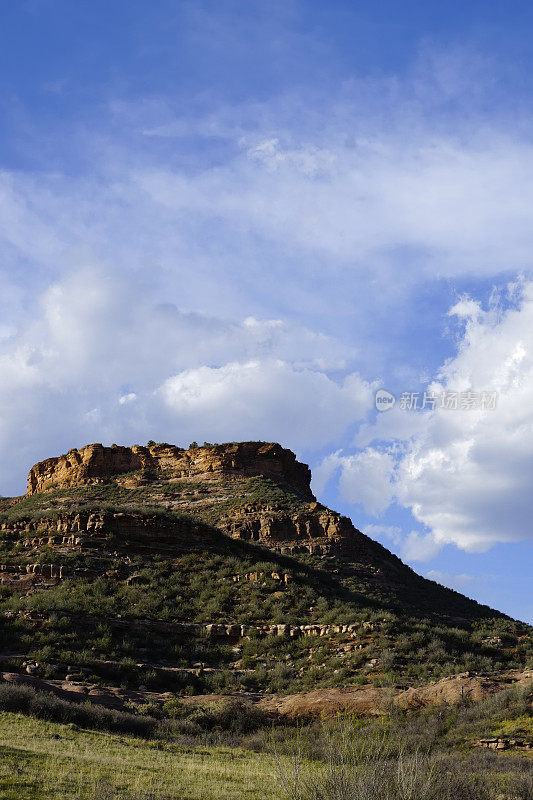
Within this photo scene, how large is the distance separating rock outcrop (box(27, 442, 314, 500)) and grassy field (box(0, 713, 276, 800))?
51322 mm

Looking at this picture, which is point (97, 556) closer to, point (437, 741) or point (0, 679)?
point (0, 679)

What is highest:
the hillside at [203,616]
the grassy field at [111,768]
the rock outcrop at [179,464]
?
the rock outcrop at [179,464]

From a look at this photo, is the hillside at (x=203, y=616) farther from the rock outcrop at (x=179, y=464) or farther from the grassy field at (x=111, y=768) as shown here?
the rock outcrop at (x=179, y=464)

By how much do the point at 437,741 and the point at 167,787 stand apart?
7.82 metres

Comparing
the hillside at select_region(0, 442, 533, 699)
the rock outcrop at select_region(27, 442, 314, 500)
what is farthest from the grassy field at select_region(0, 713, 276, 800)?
the rock outcrop at select_region(27, 442, 314, 500)

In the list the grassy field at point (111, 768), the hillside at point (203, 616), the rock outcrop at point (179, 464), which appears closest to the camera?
the grassy field at point (111, 768)

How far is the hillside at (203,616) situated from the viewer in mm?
22422

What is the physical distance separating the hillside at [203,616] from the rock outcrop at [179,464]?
23.3 meters

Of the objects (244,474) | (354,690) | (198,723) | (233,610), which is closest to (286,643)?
(233,610)

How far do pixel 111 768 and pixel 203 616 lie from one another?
55.6 ft

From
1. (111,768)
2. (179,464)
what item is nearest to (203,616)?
(111,768)

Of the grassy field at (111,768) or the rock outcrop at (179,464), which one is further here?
the rock outcrop at (179,464)

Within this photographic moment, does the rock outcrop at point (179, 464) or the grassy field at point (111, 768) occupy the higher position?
the rock outcrop at point (179, 464)

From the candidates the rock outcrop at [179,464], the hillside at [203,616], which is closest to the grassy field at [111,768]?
the hillside at [203,616]
